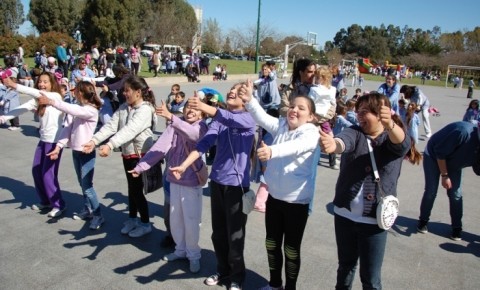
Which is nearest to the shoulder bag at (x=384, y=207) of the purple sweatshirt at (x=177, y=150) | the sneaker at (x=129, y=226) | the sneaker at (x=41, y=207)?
the purple sweatshirt at (x=177, y=150)

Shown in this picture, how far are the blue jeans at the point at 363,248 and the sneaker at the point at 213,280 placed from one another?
3.99 ft

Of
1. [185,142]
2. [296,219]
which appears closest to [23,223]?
[185,142]

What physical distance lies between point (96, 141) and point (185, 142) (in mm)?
1018

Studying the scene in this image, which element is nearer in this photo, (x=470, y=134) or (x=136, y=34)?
(x=470, y=134)

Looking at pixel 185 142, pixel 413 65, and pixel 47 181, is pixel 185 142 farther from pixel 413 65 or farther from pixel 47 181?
pixel 413 65

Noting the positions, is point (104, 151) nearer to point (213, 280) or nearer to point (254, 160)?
point (254, 160)

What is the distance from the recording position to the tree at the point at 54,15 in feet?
173

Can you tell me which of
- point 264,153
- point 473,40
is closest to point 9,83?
point 264,153

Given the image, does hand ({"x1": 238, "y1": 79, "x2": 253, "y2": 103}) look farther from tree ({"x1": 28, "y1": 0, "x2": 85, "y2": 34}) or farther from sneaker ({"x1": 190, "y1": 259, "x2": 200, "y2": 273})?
tree ({"x1": 28, "y1": 0, "x2": 85, "y2": 34})

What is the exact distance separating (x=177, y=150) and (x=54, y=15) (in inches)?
2341

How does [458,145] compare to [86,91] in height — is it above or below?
below

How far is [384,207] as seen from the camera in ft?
8.36

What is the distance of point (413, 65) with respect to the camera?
7500cm

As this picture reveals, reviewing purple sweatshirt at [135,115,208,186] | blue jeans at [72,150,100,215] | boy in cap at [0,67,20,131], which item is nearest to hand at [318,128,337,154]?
purple sweatshirt at [135,115,208,186]
